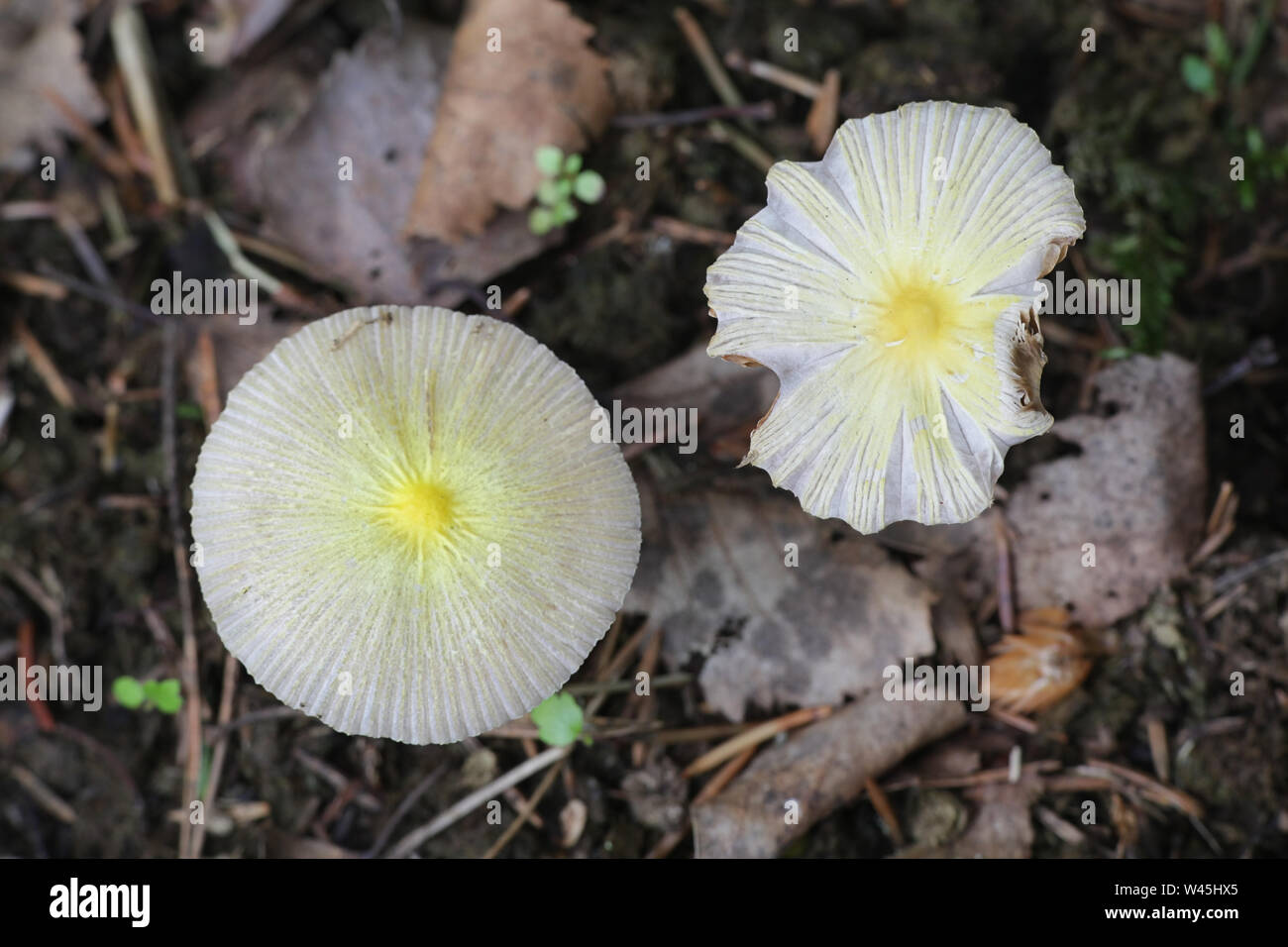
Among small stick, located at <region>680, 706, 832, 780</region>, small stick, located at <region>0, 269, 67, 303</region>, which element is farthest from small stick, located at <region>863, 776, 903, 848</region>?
small stick, located at <region>0, 269, 67, 303</region>

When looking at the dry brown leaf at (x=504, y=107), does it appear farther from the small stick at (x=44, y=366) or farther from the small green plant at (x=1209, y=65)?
the small green plant at (x=1209, y=65)

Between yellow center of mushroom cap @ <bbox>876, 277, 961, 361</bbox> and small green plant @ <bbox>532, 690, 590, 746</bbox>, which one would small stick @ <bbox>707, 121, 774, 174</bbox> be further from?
small green plant @ <bbox>532, 690, 590, 746</bbox>

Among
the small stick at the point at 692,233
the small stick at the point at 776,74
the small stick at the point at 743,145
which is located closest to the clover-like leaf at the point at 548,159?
the small stick at the point at 692,233

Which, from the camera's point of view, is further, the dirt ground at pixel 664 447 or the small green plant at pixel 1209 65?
the small green plant at pixel 1209 65

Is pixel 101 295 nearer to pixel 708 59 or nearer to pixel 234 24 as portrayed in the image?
pixel 234 24

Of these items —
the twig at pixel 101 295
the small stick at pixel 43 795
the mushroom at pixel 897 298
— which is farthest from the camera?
the twig at pixel 101 295

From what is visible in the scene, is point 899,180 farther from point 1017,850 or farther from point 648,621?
point 1017,850

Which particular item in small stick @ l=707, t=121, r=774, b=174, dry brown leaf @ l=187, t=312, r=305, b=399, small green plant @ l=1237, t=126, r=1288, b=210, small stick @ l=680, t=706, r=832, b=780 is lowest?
small stick @ l=680, t=706, r=832, b=780
